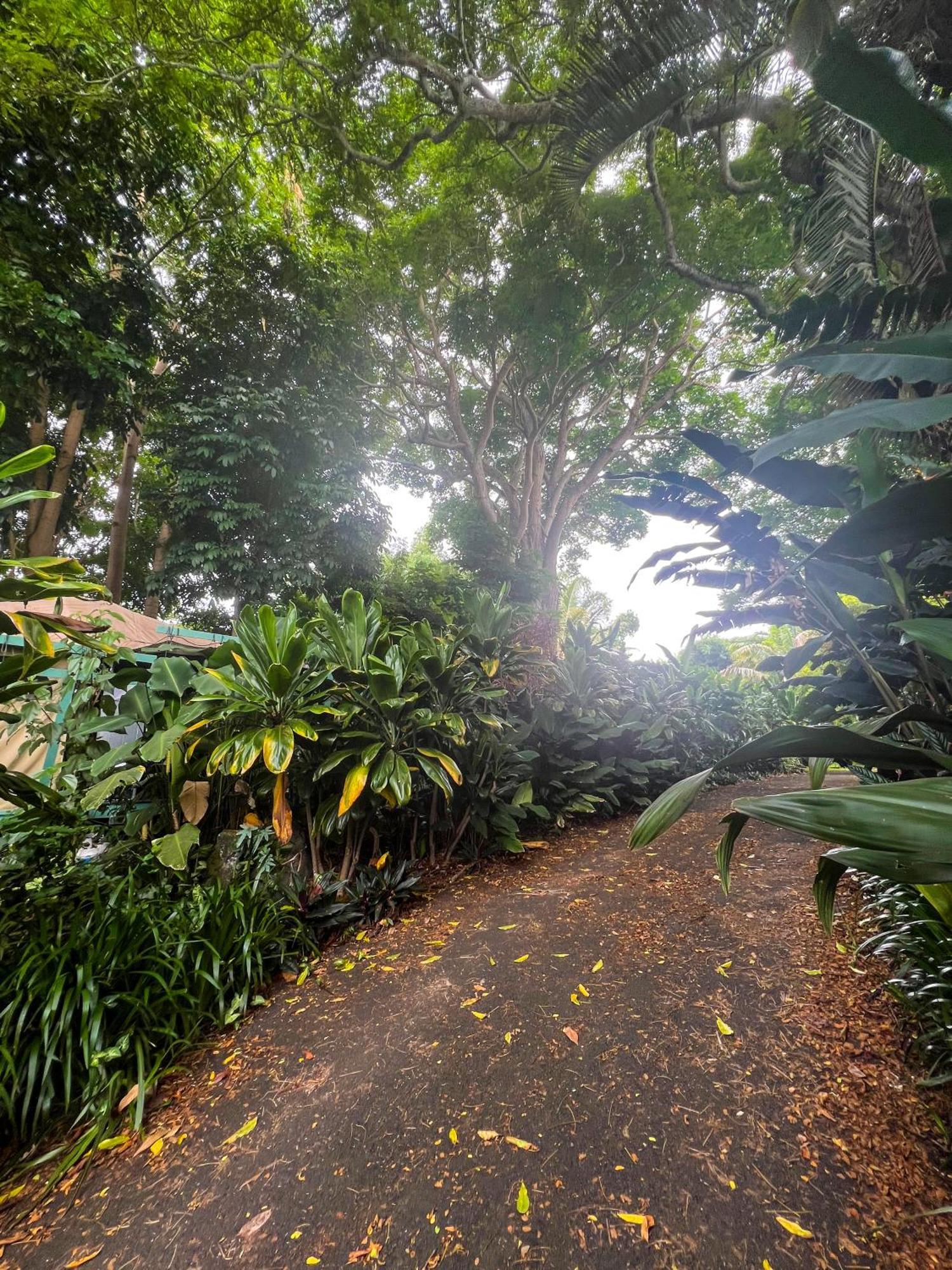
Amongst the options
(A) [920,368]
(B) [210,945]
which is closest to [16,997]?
(B) [210,945]

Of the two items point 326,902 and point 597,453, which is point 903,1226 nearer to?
point 326,902

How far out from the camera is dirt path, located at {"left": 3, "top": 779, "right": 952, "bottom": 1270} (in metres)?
0.91

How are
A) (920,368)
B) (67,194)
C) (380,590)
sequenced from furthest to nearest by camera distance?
(380,590), (67,194), (920,368)

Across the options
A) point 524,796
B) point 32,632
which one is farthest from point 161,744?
point 524,796

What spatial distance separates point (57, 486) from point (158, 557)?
6.72ft

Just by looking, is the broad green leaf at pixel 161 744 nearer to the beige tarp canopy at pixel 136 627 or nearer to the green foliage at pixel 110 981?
the green foliage at pixel 110 981

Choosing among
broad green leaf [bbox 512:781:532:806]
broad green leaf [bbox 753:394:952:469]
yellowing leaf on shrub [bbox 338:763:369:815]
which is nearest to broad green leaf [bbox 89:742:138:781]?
yellowing leaf on shrub [bbox 338:763:369:815]

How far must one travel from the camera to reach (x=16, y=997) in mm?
1364

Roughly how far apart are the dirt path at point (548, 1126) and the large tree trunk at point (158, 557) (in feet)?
26.4

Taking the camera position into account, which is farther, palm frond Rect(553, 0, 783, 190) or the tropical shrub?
palm frond Rect(553, 0, 783, 190)

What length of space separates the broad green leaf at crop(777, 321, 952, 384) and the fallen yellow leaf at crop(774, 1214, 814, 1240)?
1.50 meters

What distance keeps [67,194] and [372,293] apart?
3670 mm

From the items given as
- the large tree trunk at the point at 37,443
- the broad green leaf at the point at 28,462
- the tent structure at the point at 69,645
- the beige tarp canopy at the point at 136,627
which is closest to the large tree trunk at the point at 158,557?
the large tree trunk at the point at 37,443

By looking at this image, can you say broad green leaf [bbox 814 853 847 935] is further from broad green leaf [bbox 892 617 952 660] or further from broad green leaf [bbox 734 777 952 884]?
broad green leaf [bbox 892 617 952 660]
